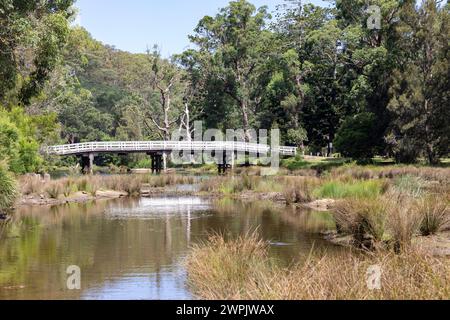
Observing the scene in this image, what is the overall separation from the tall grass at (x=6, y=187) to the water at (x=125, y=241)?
80cm

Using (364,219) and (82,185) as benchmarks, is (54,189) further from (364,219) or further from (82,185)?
(364,219)

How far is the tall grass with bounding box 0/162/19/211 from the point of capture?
1995 cm

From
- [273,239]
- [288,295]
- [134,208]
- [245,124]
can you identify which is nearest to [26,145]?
[134,208]

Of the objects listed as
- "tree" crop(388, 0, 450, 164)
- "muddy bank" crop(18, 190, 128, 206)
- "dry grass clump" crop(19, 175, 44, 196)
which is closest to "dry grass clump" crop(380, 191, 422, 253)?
"muddy bank" crop(18, 190, 128, 206)

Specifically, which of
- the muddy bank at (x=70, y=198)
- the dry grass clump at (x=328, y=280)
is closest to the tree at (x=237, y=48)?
the muddy bank at (x=70, y=198)

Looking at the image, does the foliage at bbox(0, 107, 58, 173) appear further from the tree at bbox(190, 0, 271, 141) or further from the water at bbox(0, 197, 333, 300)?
the tree at bbox(190, 0, 271, 141)

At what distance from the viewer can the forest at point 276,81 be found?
2748cm

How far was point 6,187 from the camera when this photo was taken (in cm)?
2008

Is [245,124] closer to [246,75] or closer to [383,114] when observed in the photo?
[246,75]

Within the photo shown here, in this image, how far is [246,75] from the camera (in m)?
72.0

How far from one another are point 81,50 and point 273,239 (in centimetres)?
4108

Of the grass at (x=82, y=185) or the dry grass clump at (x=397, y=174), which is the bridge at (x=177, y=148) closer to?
the grass at (x=82, y=185)

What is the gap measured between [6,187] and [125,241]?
6.01 m

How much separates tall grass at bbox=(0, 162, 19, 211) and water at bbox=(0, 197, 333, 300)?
2.63 feet
